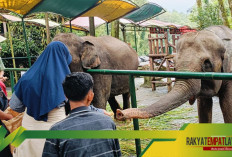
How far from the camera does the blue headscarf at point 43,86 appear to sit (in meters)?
2.66

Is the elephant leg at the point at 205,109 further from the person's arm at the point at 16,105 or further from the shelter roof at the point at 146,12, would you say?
the shelter roof at the point at 146,12

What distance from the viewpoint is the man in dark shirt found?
1.79 meters

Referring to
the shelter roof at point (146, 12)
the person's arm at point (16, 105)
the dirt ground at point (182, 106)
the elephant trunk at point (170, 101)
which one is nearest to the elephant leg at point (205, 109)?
the elephant trunk at point (170, 101)

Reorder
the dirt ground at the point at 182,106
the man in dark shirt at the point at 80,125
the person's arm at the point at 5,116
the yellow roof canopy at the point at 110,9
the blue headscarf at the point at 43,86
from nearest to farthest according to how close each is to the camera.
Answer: the man in dark shirt at the point at 80,125, the blue headscarf at the point at 43,86, the person's arm at the point at 5,116, the dirt ground at the point at 182,106, the yellow roof canopy at the point at 110,9

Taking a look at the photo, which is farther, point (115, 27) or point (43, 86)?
point (115, 27)

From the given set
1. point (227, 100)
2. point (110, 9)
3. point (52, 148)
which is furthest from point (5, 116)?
point (110, 9)

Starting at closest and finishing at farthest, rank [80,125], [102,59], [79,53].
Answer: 1. [80,125]
2. [79,53]
3. [102,59]

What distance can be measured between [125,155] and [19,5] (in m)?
3.29

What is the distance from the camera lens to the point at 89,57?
15.3 feet

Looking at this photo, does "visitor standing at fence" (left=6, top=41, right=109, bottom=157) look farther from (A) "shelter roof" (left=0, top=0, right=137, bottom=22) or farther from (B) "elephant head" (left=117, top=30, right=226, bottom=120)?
(A) "shelter roof" (left=0, top=0, right=137, bottom=22)

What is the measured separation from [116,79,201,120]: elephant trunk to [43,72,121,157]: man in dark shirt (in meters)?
0.74

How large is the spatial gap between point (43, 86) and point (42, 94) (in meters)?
0.07

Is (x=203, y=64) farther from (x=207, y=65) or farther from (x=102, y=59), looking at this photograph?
(x=102, y=59)

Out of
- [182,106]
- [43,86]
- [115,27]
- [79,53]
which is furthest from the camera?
[115,27]
